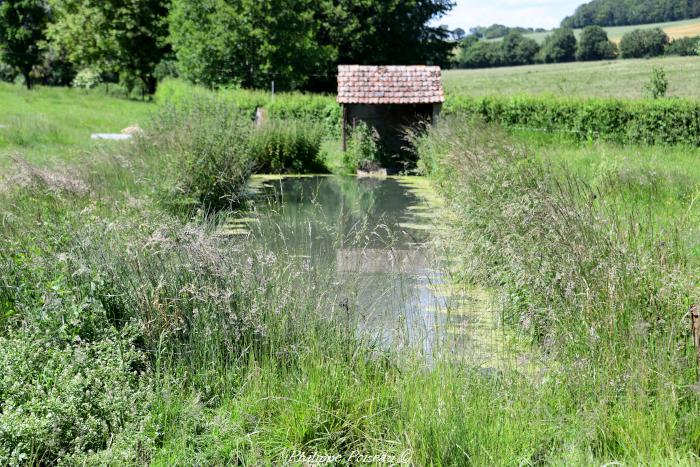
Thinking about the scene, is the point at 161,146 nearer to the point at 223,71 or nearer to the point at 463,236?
the point at 463,236

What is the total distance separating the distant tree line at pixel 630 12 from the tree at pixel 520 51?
1117 cm

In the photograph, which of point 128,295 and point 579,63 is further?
point 579,63

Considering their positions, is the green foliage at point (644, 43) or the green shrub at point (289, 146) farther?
the green foliage at point (644, 43)

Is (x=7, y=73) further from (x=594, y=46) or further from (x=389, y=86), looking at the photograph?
(x=594, y=46)

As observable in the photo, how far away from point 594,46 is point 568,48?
2896mm

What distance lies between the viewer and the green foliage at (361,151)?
2073 cm

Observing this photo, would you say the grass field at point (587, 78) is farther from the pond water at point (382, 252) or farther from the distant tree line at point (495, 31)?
the distant tree line at point (495, 31)

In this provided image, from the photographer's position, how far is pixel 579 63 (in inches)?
2495

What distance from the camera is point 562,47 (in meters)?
67.2

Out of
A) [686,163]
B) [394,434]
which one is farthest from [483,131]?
[394,434]

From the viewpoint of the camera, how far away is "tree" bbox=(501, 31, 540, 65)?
7062 cm

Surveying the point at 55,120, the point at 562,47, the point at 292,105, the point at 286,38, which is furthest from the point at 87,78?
the point at 562,47

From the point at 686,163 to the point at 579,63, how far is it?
50.6 meters

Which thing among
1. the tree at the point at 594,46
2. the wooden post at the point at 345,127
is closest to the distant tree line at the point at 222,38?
the wooden post at the point at 345,127
